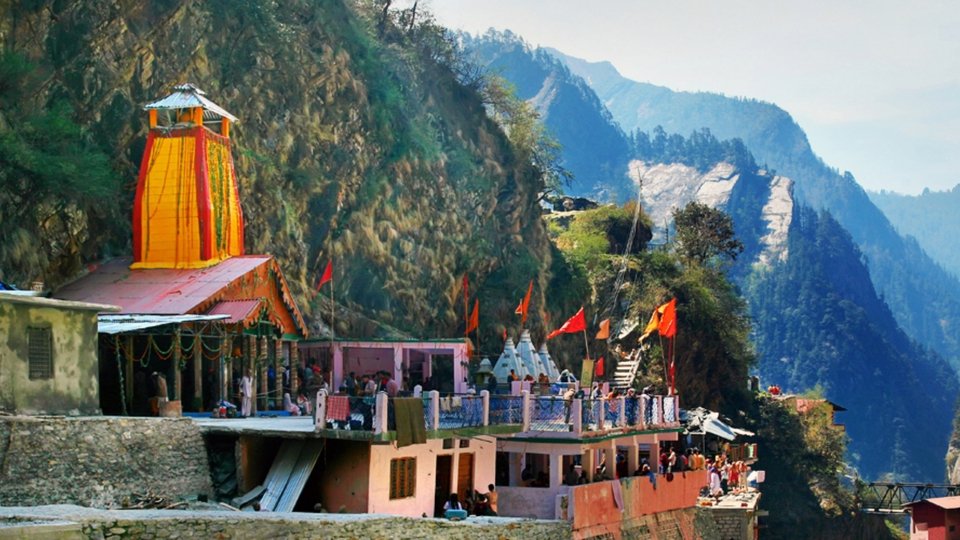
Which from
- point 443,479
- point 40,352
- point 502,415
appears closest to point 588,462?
point 502,415

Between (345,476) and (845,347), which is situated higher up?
(345,476)

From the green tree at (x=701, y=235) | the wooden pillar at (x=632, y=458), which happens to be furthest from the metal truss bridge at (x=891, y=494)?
the wooden pillar at (x=632, y=458)

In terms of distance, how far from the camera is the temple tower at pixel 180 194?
34.6 m

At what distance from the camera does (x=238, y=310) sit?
3161 cm

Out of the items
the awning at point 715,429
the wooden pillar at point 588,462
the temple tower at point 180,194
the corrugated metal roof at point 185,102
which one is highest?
the corrugated metal roof at point 185,102

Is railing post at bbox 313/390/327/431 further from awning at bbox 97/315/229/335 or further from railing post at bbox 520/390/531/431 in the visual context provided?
railing post at bbox 520/390/531/431

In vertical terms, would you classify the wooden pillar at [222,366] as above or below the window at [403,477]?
above

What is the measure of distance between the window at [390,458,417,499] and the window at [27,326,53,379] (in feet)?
21.5

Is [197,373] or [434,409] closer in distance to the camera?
[434,409]

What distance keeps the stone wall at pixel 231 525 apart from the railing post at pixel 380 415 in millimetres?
1947

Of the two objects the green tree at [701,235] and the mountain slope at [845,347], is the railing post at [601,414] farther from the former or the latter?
the mountain slope at [845,347]

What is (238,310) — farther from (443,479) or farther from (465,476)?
(465,476)

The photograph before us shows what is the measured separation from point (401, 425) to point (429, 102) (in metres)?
31.3

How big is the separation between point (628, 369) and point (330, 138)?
18.9 meters
